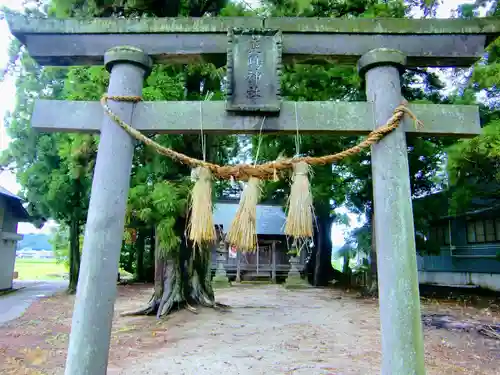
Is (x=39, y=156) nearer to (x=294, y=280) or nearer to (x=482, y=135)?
(x=294, y=280)

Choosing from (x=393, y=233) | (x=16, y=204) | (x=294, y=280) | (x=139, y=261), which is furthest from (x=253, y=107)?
(x=139, y=261)

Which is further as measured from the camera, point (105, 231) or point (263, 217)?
point (263, 217)

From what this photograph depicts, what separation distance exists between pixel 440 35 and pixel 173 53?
2438 millimetres

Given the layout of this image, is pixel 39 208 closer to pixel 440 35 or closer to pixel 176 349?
pixel 176 349

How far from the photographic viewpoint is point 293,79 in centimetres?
1006

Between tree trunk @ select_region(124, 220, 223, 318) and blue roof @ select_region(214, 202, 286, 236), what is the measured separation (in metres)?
10.8

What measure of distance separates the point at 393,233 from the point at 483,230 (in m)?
16.9

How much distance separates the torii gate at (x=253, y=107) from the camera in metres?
3.01

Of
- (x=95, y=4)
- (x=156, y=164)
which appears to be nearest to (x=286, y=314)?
(x=156, y=164)

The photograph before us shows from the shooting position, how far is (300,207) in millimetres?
3264

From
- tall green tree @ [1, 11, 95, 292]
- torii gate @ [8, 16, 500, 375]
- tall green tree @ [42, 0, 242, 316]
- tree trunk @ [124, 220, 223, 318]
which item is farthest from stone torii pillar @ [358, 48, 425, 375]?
tall green tree @ [1, 11, 95, 292]

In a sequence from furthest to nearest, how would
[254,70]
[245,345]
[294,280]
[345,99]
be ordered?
[294,280], [345,99], [245,345], [254,70]

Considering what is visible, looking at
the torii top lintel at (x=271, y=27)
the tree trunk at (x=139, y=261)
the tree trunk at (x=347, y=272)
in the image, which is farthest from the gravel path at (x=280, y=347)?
the tree trunk at (x=139, y=261)

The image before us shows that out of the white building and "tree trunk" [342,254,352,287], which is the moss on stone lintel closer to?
the white building
